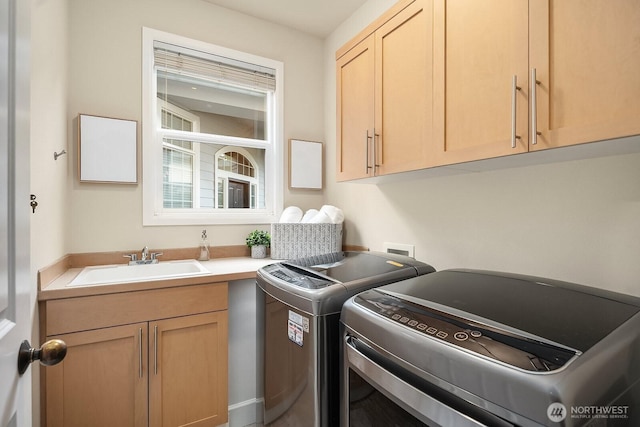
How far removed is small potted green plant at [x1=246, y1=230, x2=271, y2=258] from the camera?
2270 millimetres

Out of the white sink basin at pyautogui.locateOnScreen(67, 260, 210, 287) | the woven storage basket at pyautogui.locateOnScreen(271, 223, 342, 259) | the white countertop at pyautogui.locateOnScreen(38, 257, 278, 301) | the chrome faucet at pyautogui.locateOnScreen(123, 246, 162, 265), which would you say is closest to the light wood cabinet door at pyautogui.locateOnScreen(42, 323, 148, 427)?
Result: the white countertop at pyautogui.locateOnScreen(38, 257, 278, 301)

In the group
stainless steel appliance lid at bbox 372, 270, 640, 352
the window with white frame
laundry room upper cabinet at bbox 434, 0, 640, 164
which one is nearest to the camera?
stainless steel appliance lid at bbox 372, 270, 640, 352

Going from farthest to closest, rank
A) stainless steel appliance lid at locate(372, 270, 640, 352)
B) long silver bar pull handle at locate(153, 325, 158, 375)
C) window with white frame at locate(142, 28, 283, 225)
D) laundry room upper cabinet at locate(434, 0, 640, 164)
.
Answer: window with white frame at locate(142, 28, 283, 225) < long silver bar pull handle at locate(153, 325, 158, 375) < laundry room upper cabinet at locate(434, 0, 640, 164) < stainless steel appliance lid at locate(372, 270, 640, 352)

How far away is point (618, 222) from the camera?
1030 mm

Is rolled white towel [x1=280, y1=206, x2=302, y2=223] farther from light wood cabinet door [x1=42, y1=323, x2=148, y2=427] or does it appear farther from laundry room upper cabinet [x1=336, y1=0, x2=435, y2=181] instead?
light wood cabinet door [x1=42, y1=323, x2=148, y2=427]

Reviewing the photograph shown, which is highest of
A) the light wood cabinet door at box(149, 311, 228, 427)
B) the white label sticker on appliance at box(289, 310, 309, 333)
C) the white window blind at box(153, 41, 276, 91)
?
the white window blind at box(153, 41, 276, 91)

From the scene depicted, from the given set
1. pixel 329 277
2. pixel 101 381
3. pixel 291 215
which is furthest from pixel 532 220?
pixel 101 381

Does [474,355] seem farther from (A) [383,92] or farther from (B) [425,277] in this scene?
(A) [383,92]

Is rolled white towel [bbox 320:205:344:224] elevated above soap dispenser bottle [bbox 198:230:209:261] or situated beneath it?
elevated above

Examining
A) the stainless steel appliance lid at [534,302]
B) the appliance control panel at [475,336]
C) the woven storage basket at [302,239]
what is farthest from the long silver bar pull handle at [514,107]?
the woven storage basket at [302,239]

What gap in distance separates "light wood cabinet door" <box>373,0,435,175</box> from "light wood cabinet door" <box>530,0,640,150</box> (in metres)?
0.41

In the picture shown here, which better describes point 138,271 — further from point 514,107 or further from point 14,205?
point 514,107

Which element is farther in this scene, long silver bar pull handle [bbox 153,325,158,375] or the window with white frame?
the window with white frame

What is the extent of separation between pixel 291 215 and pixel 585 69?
5.94ft
